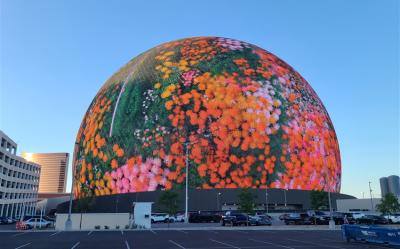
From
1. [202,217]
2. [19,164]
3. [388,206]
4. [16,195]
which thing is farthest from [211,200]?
[19,164]

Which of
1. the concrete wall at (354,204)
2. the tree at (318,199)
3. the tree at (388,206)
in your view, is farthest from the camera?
the concrete wall at (354,204)

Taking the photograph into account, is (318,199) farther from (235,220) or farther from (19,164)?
(19,164)

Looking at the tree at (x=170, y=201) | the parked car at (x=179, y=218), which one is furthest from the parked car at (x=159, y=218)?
the tree at (x=170, y=201)

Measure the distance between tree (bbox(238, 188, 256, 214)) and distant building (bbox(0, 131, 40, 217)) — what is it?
2900 inches

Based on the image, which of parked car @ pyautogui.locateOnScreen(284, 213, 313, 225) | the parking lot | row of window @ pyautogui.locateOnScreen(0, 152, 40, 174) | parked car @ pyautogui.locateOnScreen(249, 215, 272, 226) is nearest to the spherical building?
parked car @ pyautogui.locateOnScreen(284, 213, 313, 225)

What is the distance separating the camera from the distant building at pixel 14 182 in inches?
3686

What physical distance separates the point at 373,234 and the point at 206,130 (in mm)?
32209

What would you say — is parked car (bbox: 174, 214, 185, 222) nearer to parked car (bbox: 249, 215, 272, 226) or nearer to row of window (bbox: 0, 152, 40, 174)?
parked car (bbox: 249, 215, 272, 226)

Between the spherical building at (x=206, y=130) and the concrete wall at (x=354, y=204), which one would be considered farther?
the concrete wall at (x=354, y=204)

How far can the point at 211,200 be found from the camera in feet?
157

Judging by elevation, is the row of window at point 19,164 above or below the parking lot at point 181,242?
above

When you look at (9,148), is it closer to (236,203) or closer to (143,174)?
(143,174)

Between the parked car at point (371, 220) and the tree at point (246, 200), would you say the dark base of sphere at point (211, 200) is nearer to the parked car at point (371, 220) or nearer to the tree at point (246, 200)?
the tree at point (246, 200)

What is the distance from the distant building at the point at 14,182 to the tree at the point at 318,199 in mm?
81128
